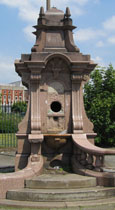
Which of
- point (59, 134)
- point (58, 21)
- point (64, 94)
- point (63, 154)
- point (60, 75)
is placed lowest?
point (63, 154)

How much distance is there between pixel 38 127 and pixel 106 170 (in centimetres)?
224

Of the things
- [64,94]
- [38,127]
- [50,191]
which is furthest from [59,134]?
[50,191]

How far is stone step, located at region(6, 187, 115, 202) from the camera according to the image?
579 cm

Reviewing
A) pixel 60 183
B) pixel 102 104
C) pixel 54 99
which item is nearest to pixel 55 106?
pixel 54 99

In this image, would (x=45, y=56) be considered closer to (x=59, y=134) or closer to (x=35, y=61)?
(x=35, y=61)

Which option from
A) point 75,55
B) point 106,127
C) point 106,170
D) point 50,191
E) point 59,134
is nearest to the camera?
point 50,191

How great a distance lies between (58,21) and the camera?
8562 millimetres

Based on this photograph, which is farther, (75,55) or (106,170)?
(75,55)

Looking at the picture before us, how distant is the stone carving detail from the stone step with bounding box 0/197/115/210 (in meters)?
3.80

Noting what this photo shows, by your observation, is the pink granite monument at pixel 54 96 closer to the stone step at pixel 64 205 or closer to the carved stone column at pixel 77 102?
the carved stone column at pixel 77 102

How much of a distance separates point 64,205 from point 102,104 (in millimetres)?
12357

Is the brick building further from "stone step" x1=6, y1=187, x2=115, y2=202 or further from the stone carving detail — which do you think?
A: "stone step" x1=6, y1=187, x2=115, y2=202

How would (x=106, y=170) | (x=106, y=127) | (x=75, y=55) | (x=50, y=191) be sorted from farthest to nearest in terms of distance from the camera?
(x=106, y=127) < (x=75, y=55) < (x=106, y=170) < (x=50, y=191)

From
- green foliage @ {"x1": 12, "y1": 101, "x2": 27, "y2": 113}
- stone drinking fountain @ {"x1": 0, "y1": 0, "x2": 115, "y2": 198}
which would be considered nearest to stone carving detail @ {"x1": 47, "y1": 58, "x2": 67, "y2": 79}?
stone drinking fountain @ {"x1": 0, "y1": 0, "x2": 115, "y2": 198}
